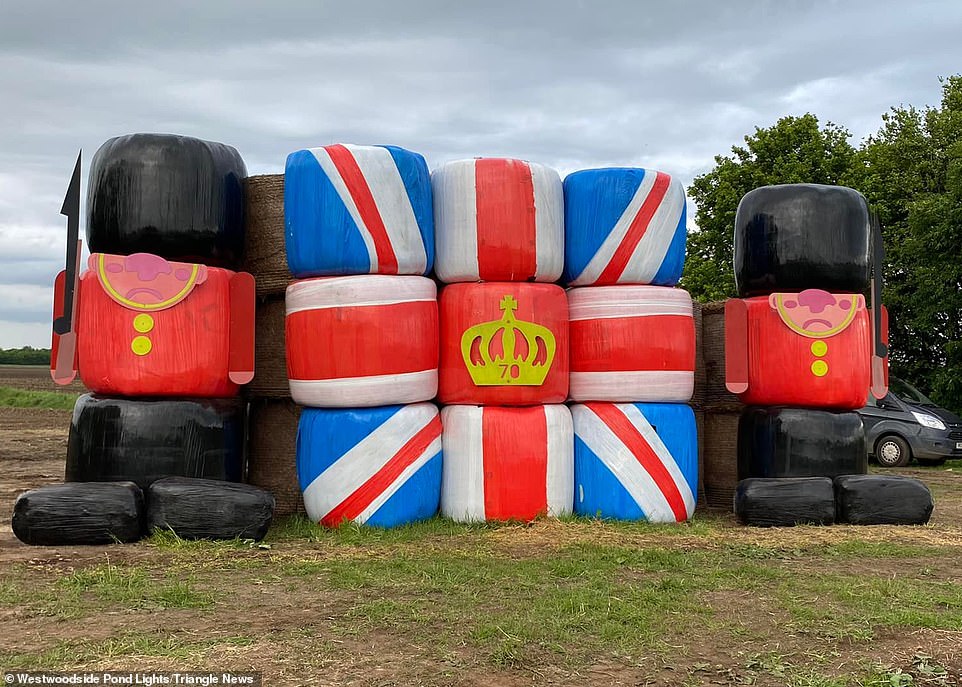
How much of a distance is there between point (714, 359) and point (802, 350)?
1.06 metres

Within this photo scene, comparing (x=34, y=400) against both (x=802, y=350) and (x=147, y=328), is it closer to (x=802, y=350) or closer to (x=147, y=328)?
(x=147, y=328)

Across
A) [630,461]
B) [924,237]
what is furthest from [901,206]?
[630,461]

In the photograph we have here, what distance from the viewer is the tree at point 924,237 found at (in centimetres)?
1412

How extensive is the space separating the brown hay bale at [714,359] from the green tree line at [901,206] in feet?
25.2

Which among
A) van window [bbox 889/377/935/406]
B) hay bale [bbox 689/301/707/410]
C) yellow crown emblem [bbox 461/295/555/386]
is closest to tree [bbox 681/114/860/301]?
van window [bbox 889/377/935/406]

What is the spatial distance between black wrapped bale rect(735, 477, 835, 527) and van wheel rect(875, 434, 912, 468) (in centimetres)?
715

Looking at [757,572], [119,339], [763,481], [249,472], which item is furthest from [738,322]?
[119,339]

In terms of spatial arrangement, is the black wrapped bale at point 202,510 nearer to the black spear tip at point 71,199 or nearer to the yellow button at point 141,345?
the yellow button at point 141,345

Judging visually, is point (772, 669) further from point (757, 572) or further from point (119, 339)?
point (119, 339)

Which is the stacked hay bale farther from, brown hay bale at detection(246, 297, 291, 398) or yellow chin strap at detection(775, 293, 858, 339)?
yellow chin strap at detection(775, 293, 858, 339)

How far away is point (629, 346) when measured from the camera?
6703 millimetres

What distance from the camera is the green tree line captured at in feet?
46.9

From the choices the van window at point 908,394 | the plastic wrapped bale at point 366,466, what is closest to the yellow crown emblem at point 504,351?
the plastic wrapped bale at point 366,466

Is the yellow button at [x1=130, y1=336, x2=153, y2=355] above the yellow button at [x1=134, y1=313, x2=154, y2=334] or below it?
below
